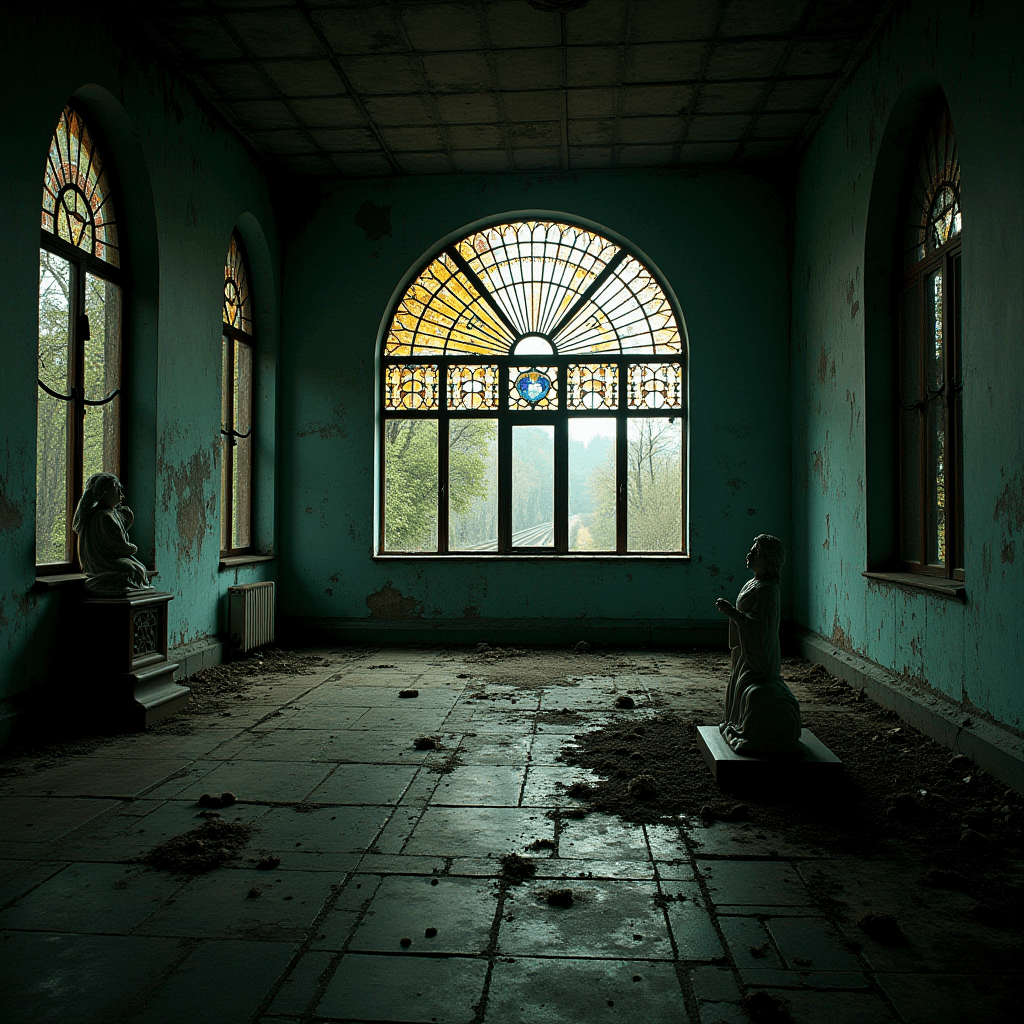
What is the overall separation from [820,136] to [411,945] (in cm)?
745

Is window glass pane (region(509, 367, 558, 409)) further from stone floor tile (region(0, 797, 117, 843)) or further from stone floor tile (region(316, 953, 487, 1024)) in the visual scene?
stone floor tile (region(316, 953, 487, 1024))

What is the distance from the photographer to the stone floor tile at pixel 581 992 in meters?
2.17

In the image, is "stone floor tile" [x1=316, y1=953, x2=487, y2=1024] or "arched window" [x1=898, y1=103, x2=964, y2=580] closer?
"stone floor tile" [x1=316, y1=953, x2=487, y2=1024]

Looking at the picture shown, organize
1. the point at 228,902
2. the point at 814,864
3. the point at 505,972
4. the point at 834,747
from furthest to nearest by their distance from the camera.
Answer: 1. the point at 834,747
2. the point at 814,864
3. the point at 228,902
4. the point at 505,972

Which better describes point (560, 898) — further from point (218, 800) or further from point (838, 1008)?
point (218, 800)

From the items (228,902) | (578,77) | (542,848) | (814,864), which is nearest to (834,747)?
(814,864)

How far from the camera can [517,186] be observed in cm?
875

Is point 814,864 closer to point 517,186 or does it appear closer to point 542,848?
point 542,848

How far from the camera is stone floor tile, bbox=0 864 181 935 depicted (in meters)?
2.65

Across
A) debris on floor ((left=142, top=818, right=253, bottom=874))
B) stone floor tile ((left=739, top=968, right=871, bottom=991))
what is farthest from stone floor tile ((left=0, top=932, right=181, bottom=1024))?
stone floor tile ((left=739, top=968, right=871, bottom=991))

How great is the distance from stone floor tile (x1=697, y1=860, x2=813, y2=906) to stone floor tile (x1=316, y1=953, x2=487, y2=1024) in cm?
93

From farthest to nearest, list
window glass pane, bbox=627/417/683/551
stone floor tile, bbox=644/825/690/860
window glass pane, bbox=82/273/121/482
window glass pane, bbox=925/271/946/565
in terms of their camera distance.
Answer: window glass pane, bbox=627/417/683/551 → window glass pane, bbox=82/273/121/482 → window glass pane, bbox=925/271/946/565 → stone floor tile, bbox=644/825/690/860

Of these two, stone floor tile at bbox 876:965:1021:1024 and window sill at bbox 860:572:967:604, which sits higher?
window sill at bbox 860:572:967:604

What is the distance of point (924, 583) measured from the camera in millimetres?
5203
